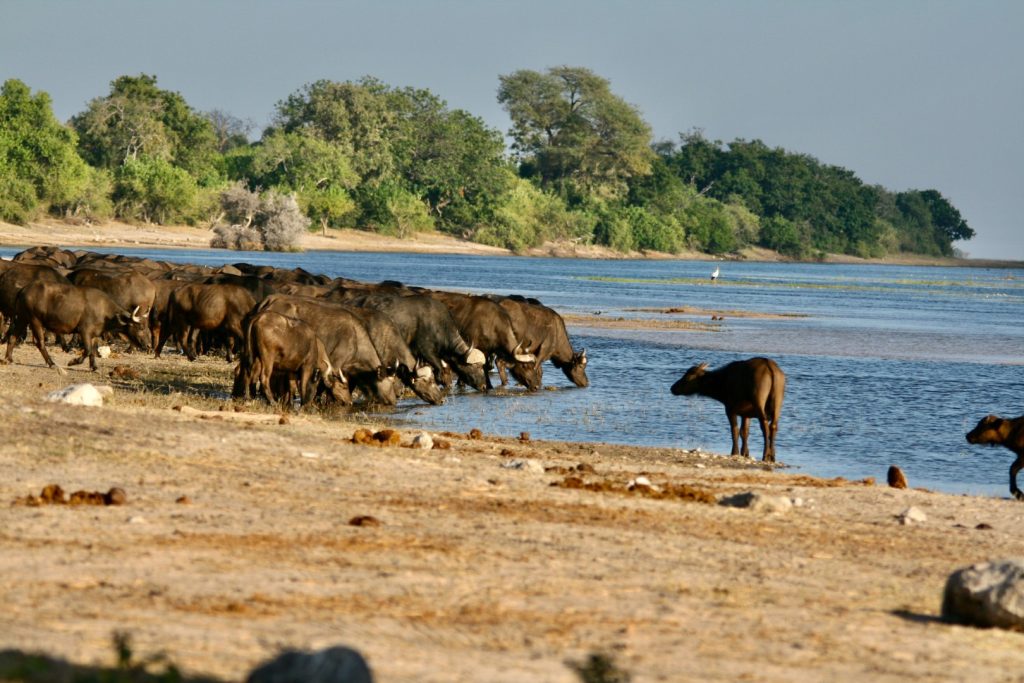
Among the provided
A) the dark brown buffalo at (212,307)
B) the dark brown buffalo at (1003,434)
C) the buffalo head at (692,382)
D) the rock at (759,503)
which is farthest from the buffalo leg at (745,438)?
the dark brown buffalo at (212,307)

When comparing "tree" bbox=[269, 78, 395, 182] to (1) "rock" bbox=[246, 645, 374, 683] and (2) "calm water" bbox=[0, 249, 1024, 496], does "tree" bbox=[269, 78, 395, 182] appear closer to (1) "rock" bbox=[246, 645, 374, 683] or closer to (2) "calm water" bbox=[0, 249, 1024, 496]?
(2) "calm water" bbox=[0, 249, 1024, 496]

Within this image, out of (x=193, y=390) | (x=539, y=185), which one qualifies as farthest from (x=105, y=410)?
(x=539, y=185)

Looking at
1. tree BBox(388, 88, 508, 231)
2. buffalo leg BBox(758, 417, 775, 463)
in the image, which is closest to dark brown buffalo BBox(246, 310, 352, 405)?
buffalo leg BBox(758, 417, 775, 463)

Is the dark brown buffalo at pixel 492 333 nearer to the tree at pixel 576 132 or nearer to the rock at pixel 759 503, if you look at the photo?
the rock at pixel 759 503

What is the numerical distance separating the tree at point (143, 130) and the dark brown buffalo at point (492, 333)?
83.5 m

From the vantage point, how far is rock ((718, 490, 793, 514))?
12164 mm

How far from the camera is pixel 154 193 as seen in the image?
94938 millimetres

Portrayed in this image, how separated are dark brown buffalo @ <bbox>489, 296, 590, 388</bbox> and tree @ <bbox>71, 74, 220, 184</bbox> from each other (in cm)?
8302

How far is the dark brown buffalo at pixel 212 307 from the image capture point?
923 inches

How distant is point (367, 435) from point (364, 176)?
109621mm

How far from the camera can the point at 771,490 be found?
13898mm

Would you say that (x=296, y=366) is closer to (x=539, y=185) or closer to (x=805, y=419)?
(x=805, y=419)

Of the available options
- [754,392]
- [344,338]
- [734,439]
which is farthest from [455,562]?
[344,338]

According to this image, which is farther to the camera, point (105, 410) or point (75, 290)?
point (75, 290)
